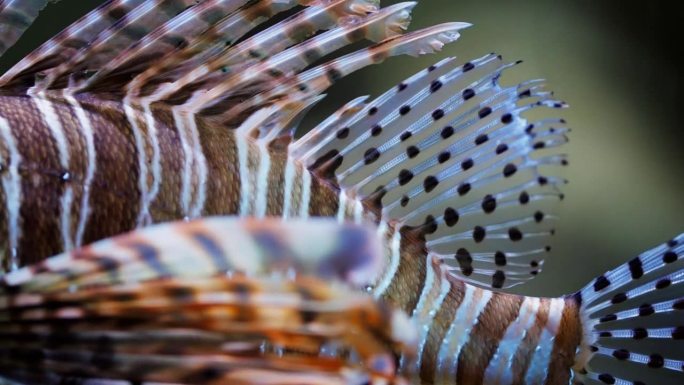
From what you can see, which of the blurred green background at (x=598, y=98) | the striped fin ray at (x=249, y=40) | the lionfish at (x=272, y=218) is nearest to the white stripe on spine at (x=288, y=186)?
the lionfish at (x=272, y=218)

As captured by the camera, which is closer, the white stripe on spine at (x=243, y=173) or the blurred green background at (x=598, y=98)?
the white stripe on spine at (x=243, y=173)

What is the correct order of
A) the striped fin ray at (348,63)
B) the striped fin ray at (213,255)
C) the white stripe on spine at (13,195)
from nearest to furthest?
the striped fin ray at (213,255), the white stripe on spine at (13,195), the striped fin ray at (348,63)

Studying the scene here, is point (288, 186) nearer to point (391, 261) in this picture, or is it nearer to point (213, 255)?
point (391, 261)

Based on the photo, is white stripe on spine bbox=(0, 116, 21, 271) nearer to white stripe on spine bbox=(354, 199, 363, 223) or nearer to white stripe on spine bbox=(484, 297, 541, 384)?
white stripe on spine bbox=(354, 199, 363, 223)

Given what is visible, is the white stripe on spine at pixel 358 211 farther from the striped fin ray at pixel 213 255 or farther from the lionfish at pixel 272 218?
the striped fin ray at pixel 213 255

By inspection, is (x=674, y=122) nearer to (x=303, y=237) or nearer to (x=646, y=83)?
(x=646, y=83)

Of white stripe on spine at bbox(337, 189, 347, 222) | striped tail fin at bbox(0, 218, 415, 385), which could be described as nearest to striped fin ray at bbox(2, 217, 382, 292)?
striped tail fin at bbox(0, 218, 415, 385)
